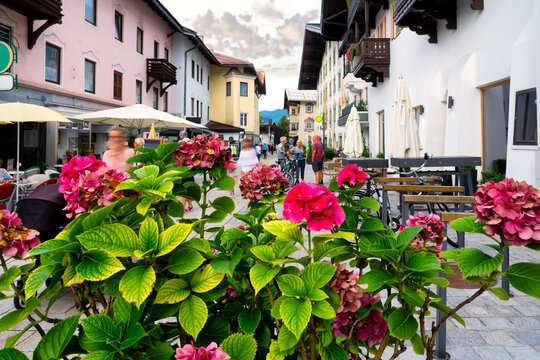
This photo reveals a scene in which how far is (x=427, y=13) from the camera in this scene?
10.8 meters

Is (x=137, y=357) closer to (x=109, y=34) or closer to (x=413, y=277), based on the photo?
(x=413, y=277)

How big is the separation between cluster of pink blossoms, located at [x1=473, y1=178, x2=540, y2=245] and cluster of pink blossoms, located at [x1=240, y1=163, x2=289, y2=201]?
92cm

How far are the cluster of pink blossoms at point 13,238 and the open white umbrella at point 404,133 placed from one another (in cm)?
1076

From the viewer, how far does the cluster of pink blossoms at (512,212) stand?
1.11 m

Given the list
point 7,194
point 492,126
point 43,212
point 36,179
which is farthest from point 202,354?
point 492,126

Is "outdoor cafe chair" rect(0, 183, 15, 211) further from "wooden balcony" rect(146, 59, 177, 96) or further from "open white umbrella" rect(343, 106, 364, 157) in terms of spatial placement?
"wooden balcony" rect(146, 59, 177, 96)

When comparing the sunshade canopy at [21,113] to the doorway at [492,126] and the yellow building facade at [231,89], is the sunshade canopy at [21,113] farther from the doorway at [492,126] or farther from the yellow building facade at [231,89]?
the yellow building facade at [231,89]

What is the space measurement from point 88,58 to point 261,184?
1801 centimetres

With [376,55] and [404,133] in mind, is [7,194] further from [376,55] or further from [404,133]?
[376,55]

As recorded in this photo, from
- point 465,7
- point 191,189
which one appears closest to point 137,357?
point 191,189

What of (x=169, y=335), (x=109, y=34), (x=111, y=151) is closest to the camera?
(x=169, y=335)

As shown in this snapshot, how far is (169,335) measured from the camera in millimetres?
1327

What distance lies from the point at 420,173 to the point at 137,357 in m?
8.13

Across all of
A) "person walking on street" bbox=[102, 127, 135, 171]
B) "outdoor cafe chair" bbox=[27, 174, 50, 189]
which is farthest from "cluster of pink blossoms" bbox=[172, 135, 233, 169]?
"outdoor cafe chair" bbox=[27, 174, 50, 189]
